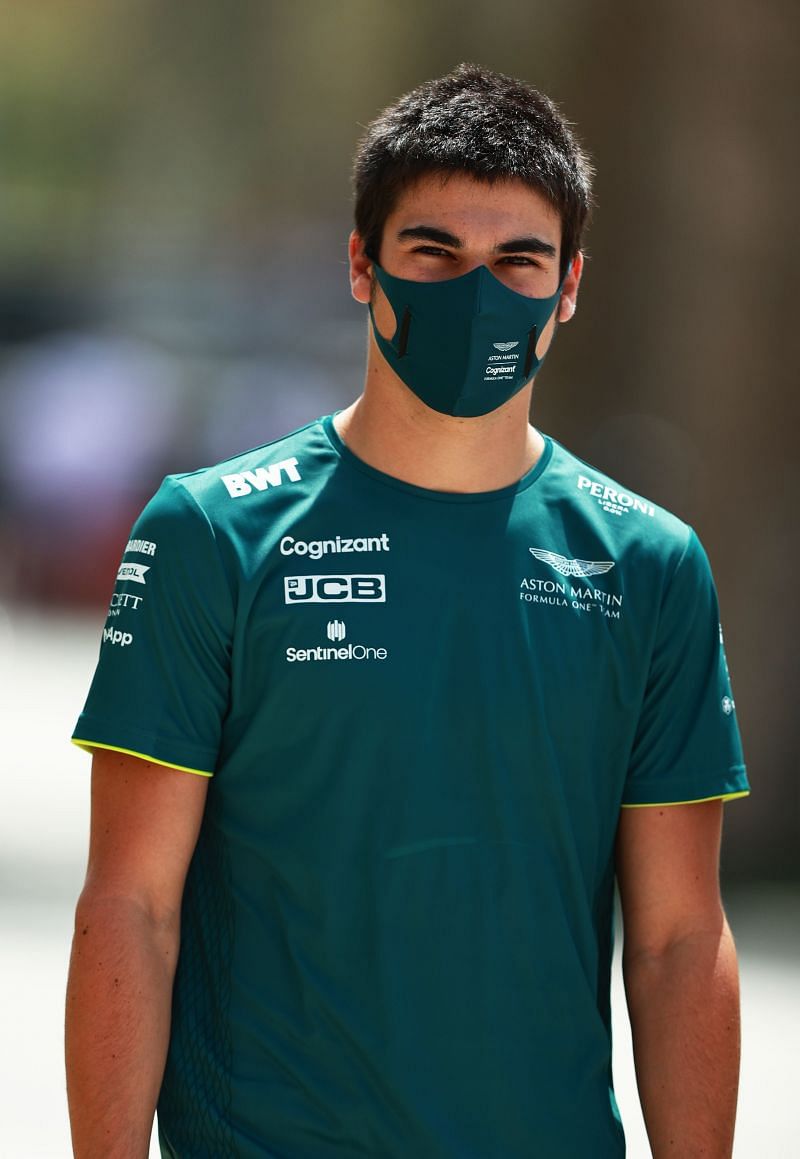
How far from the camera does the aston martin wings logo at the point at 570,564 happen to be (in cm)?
229

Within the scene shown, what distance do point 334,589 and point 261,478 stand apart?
208mm

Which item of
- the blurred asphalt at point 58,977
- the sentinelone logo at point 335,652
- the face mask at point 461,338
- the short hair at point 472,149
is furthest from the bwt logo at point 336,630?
the blurred asphalt at point 58,977

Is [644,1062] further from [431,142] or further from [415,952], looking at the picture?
[431,142]

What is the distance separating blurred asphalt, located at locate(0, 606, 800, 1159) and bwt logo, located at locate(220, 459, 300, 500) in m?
2.57

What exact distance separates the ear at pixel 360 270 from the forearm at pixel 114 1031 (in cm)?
96

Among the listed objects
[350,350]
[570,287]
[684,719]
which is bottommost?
[684,719]

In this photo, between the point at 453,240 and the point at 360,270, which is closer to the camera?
the point at 453,240

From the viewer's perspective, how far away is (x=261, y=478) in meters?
2.29

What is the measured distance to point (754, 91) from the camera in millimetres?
6184

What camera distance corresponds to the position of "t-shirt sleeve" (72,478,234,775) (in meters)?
2.11

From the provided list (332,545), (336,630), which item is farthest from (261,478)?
(336,630)

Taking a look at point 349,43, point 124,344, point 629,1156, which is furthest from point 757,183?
point 124,344

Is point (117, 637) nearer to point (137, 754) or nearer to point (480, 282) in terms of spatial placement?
point (137, 754)

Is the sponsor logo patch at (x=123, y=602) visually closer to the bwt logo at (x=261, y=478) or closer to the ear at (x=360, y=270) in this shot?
the bwt logo at (x=261, y=478)
